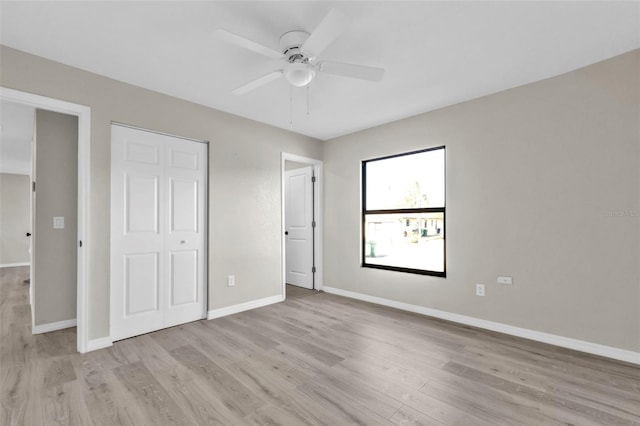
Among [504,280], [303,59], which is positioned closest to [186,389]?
[303,59]

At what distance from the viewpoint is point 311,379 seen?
7.34 ft

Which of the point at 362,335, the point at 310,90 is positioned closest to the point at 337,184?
the point at 310,90

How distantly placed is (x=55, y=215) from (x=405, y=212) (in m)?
4.33

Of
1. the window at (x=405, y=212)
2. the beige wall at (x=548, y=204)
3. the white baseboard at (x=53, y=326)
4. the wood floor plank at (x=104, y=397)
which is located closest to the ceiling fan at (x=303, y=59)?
the beige wall at (x=548, y=204)

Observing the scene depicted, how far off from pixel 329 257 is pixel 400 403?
124 inches

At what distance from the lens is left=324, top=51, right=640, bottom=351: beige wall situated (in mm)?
2531

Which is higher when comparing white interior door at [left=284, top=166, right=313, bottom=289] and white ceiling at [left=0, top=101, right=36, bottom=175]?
white ceiling at [left=0, top=101, right=36, bottom=175]

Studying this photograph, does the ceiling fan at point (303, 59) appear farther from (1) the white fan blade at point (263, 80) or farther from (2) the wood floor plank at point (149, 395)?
(2) the wood floor plank at point (149, 395)

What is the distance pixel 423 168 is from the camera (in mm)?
3973

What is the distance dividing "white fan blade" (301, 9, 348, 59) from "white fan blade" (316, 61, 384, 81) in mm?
176

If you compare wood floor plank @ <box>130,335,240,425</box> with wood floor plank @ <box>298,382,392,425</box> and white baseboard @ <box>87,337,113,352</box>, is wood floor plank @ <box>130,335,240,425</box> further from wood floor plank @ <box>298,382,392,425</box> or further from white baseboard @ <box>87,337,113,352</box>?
wood floor plank @ <box>298,382,392,425</box>

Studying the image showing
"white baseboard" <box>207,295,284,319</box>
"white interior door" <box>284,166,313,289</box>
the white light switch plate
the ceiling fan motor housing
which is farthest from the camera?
"white interior door" <box>284,166,313,289</box>

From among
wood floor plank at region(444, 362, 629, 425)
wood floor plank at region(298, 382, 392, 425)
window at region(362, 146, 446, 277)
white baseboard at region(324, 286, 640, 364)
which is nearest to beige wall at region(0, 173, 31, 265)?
window at region(362, 146, 446, 277)

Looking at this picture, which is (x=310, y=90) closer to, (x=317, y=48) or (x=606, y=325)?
(x=317, y=48)
